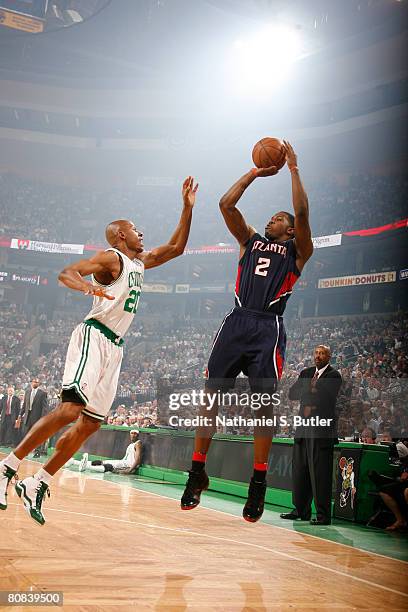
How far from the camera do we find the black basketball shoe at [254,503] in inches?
160

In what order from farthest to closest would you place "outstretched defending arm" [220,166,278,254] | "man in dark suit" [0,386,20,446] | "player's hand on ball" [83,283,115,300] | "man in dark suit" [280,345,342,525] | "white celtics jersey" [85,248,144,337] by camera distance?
"man in dark suit" [0,386,20,446], "man in dark suit" [280,345,342,525], "white celtics jersey" [85,248,144,337], "outstretched defending arm" [220,166,278,254], "player's hand on ball" [83,283,115,300]

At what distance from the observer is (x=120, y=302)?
181 inches

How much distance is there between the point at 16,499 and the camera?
24.1 feet

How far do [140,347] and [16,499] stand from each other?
73.3 ft

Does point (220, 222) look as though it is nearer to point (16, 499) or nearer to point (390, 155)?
point (390, 155)

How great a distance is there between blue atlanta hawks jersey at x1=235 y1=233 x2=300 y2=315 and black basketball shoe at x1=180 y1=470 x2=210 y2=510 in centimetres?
114

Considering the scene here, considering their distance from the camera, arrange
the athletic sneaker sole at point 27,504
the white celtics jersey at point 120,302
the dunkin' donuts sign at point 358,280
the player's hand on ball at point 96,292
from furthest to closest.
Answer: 1. the dunkin' donuts sign at point 358,280
2. the white celtics jersey at point 120,302
3. the athletic sneaker sole at point 27,504
4. the player's hand on ball at point 96,292

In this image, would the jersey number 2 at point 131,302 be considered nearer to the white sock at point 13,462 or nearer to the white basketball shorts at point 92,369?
the white basketball shorts at point 92,369

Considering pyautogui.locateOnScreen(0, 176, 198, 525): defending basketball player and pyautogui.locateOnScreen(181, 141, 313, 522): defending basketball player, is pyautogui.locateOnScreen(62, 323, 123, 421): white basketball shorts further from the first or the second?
pyautogui.locateOnScreen(181, 141, 313, 522): defending basketball player

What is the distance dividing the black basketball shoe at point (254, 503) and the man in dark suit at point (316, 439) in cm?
308

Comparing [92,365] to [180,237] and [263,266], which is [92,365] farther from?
[263,266]

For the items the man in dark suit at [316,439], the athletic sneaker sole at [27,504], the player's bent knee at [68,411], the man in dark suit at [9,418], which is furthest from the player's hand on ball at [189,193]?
Answer: the man in dark suit at [9,418]

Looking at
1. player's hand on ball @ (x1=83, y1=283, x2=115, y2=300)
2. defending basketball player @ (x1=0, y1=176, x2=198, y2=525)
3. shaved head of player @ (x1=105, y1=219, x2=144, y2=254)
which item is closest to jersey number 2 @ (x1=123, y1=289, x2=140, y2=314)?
defending basketball player @ (x1=0, y1=176, x2=198, y2=525)

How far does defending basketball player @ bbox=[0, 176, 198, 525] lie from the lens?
14.1 ft
